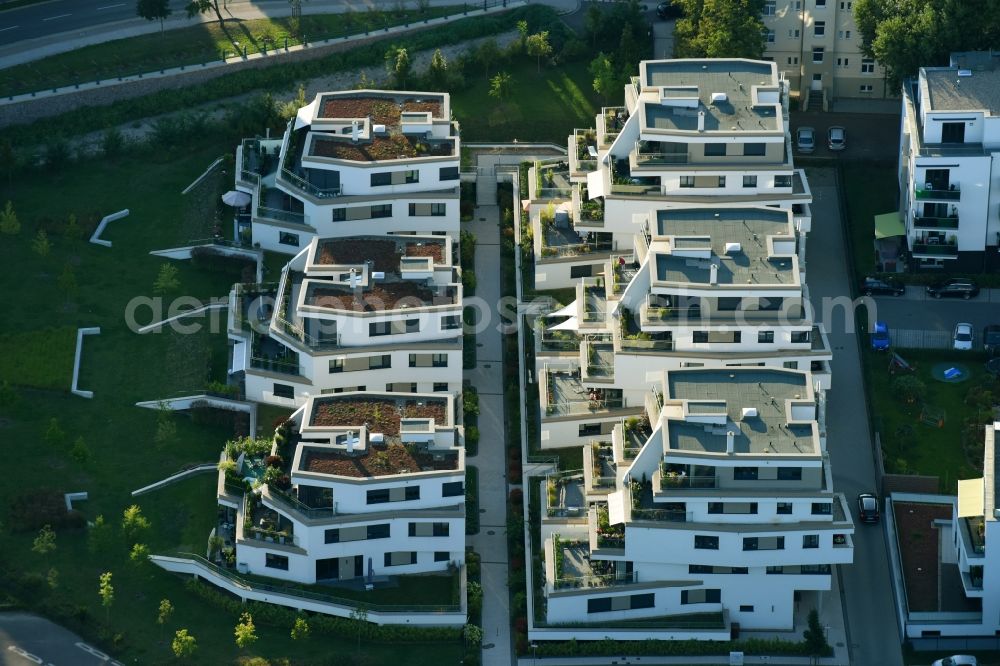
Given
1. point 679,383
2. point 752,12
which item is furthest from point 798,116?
point 679,383

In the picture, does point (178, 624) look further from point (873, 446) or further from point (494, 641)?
point (873, 446)

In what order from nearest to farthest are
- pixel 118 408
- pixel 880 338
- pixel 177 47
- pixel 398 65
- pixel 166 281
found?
pixel 118 408, pixel 880 338, pixel 166 281, pixel 398 65, pixel 177 47

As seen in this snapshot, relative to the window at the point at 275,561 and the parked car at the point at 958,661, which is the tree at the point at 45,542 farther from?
the parked car at the point at 958,661

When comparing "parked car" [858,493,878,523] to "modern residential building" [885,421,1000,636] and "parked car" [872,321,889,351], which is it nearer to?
"modern residential building" [885,421,1000,636]

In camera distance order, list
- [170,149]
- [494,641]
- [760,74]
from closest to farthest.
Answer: [494,641], [760,74], [170,149]

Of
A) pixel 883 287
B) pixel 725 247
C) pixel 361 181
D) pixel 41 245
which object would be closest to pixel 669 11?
pixel 361 181

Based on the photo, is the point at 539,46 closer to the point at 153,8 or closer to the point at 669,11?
the point at 669,11
